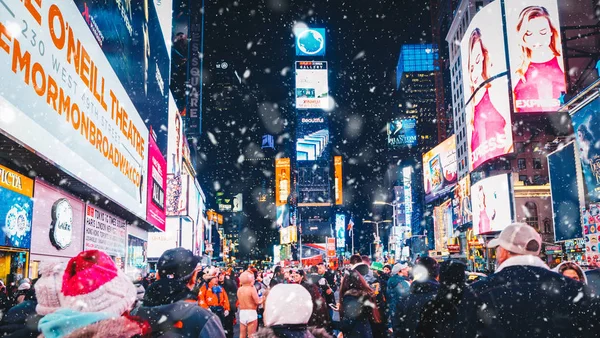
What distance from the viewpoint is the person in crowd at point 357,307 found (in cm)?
728

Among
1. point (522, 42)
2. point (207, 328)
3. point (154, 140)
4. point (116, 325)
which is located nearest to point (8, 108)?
point (207, 328)

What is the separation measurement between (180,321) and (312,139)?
150 meters

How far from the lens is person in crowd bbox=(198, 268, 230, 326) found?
11.9 metres

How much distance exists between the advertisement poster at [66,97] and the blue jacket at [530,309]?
7.13 meters

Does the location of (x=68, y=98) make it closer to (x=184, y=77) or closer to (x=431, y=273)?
(x=431, y=273)

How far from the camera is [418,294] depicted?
5.64 meters

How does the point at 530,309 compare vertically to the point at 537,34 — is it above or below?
below

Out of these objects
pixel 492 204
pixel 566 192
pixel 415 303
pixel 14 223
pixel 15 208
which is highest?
pixel 492 204

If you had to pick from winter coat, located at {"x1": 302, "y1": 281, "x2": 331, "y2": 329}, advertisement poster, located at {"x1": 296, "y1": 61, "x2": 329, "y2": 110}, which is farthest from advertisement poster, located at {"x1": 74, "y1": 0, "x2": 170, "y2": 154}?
advertisement poster, located at {"x1": 296, "y1": 61, "x2": 329, "y2": 110}

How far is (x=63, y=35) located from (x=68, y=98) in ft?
4.26

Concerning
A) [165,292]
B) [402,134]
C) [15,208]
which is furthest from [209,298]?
[402,134]

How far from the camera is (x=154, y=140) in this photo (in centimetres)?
2641

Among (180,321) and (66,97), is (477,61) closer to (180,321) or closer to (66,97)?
(66,97)

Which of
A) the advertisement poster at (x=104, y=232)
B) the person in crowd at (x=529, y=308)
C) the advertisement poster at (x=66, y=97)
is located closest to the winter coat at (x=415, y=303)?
the person in crowd at (x=529, y=308)
